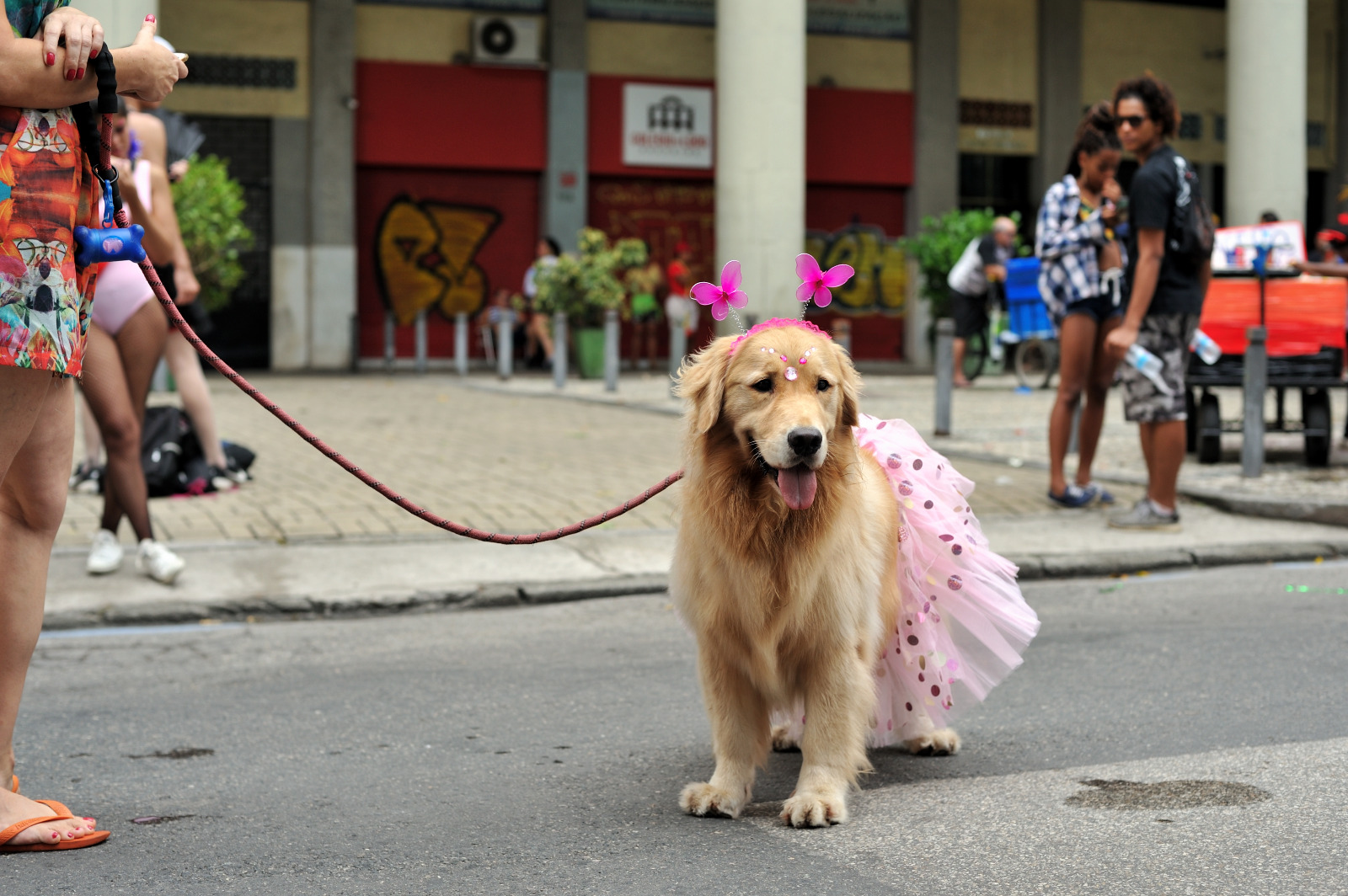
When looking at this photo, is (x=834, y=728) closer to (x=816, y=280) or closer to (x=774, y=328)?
(x=774, y=328)

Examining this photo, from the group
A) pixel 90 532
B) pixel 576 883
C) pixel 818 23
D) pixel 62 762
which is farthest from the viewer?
pixel 818 23

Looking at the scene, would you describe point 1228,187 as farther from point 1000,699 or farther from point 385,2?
point 1000,699

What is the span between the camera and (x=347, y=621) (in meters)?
6.08

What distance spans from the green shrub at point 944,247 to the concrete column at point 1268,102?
4.21 meters

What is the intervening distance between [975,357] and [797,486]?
681 inches

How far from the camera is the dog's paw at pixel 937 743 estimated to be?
4008 mm

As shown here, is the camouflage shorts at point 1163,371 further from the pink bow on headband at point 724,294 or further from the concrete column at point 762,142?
the concrete column at point 762,142

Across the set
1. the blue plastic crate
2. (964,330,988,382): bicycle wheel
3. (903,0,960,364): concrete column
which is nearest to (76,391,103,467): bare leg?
the blue plastic crate

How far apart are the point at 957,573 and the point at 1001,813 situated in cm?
76

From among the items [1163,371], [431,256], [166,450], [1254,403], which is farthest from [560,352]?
[1163,371]

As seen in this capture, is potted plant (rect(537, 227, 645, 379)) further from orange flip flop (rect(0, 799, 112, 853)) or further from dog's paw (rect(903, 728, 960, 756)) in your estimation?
orange flip flop (rect(0, 799, 112, 853))

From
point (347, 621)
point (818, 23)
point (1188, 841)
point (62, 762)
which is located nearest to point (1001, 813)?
point (1188, 841)

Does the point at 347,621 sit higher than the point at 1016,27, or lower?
lower

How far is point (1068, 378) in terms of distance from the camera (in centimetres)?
796
